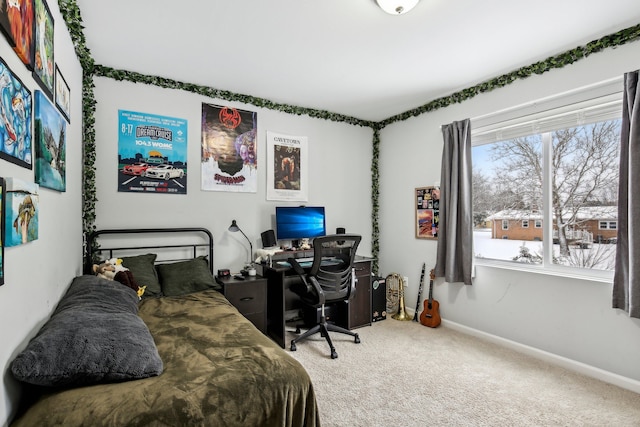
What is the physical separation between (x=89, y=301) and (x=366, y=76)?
2795mm

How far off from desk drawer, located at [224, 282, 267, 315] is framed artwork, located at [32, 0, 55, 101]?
1.89 meters

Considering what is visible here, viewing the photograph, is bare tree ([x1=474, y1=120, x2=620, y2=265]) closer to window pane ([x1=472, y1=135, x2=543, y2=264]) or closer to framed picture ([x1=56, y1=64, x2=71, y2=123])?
window pane ([x1=472, y1=135, x2=543, y2=264])

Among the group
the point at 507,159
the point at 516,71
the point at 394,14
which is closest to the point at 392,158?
the point at 507,159

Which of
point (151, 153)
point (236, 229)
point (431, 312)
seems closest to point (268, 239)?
point (236, 229)

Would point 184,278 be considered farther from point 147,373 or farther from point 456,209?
point 456,209

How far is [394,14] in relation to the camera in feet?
6.86

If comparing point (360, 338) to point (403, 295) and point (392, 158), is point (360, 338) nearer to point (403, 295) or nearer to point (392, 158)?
point (403, 295)

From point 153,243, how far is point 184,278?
0.56 metres

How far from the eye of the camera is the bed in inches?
42.9

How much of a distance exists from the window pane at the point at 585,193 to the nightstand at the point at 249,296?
8.72 ft

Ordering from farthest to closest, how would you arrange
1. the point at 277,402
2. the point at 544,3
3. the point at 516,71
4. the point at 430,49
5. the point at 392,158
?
the point at 392,158 → the point at 516,71 → the point at 430,49 → the point at 544,3 → the point at 277,402

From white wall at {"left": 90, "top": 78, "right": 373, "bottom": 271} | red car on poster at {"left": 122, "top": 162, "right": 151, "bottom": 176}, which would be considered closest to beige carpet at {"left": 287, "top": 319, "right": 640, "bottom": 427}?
white wall at {"left": 90, "top": 78, "right": 373, "bottom": 271}

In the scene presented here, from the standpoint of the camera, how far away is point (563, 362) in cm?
263

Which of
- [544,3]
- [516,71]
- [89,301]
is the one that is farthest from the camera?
[516,71]
